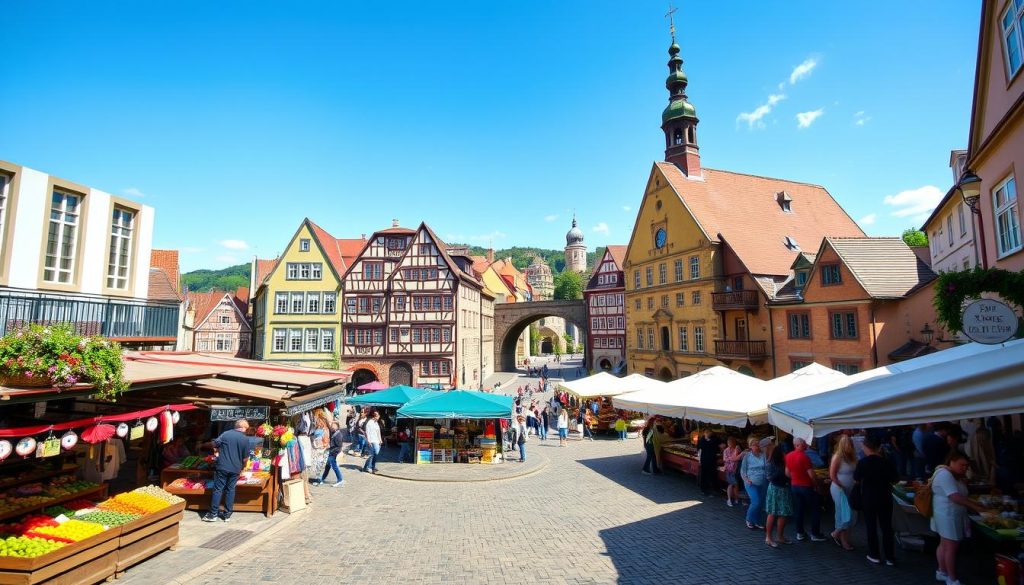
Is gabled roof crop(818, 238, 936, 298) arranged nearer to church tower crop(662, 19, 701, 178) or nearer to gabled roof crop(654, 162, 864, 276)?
gabled roof crop(654, 162, 864, 276)

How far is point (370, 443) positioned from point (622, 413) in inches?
480

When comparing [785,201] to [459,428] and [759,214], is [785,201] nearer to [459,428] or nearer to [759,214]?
[759,214]

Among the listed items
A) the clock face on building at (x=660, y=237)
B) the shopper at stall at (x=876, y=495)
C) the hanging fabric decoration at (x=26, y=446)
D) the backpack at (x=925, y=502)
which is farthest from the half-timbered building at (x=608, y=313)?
the hanging fabric decoration at (x=26, y=446)

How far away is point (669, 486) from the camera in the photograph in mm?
12211

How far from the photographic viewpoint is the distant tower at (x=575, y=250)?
401ft

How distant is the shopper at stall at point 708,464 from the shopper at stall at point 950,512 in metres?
5.03

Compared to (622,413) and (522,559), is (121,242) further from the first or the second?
(622,413)

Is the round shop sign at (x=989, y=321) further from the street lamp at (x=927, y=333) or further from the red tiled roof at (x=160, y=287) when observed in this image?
the red tiled roof at (x=160, y=287)

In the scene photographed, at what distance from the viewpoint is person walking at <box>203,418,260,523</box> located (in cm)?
905

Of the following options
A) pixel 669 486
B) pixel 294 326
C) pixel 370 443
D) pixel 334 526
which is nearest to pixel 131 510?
pixel 334 526

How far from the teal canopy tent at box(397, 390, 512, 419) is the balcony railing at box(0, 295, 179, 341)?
8421mm

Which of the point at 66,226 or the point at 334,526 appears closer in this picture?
the point at 334,526

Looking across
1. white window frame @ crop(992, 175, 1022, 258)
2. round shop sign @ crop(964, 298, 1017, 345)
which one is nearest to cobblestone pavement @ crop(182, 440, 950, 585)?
round shop sign @ crop(964, 298, 1017, 345)

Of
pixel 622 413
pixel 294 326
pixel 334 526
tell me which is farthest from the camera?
pixel 294 326
